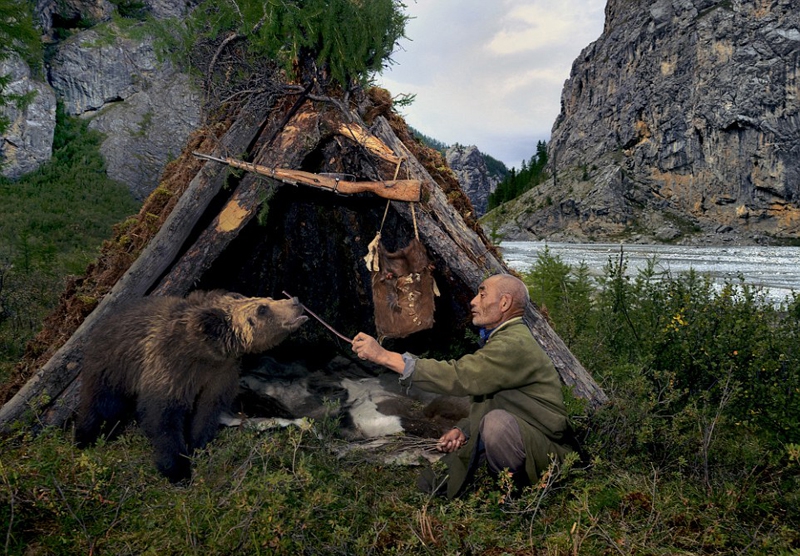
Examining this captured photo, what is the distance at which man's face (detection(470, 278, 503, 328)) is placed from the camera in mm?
3650

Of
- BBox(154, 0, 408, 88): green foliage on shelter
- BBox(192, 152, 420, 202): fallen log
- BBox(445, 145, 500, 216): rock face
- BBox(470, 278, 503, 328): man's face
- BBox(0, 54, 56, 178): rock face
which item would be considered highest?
BBox(445, 145, 500, 216): rock face

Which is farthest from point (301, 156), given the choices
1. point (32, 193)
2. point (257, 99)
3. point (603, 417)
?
point (32, 193)

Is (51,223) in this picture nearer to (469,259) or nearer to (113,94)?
(113,94)

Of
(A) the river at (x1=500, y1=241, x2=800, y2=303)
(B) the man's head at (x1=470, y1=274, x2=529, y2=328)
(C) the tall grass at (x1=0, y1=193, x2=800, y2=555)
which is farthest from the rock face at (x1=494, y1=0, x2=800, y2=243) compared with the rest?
(B) the man's head at (x1=470, y1=274, x2=529, y2=328)

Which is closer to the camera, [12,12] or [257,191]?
[257,191]

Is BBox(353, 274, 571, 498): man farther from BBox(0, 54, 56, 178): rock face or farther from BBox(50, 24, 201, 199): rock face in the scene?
BBox(0, 54, 56, 178): rock face

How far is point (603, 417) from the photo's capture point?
4516 millimetres

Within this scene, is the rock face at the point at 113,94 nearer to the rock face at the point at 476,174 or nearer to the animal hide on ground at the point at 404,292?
the animal hide on ground at the point at 404,292

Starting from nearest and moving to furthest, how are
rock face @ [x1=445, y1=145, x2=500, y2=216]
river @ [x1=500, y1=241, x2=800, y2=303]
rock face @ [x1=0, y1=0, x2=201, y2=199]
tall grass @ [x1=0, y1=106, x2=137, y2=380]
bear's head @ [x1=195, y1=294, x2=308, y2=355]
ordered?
bear's head @ [x1=195, y1=294, x2=308, y2=355]
tall grass @ [x1=0, y1=106, x2=137, y2=380]
river @ [x1=500, y1=241, x2=800, y2=303]
rock face @ [x1=0, y1=0, x2=201, y2=199]
rock face @ [x1=445, y1=145, x2=500, y2=216]

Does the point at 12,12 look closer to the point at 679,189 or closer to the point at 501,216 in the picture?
the point at 501,216

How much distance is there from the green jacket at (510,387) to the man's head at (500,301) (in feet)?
0.30

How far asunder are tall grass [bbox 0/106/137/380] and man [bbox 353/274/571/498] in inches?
277

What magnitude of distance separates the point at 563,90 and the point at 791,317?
182 m

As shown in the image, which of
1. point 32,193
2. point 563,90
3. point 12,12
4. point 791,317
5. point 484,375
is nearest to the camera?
point 484,375
